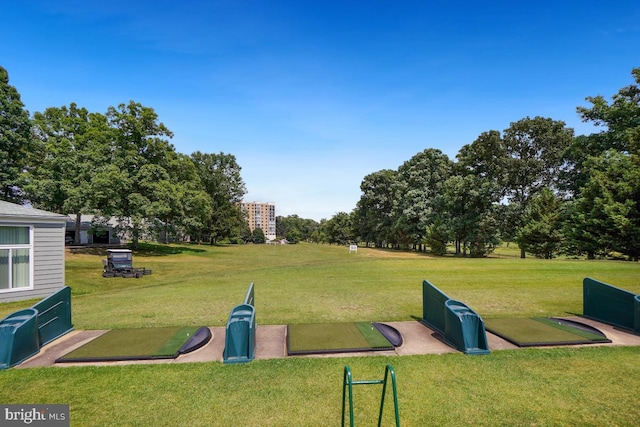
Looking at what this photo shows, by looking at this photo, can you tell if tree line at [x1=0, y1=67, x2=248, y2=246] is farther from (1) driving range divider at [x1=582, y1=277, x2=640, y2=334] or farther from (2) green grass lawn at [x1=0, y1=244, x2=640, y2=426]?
(1) driving range divider at [x1=582, y1=277, x2=640, y2=334]

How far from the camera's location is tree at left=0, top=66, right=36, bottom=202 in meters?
29.4

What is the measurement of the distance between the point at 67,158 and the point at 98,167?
11.1 feet

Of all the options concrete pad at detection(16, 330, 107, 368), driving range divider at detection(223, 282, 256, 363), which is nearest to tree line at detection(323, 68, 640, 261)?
driving range divider at detection(223, 282, 256, 363)

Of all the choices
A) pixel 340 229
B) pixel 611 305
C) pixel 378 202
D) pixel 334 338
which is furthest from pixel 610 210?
pixel 340 229

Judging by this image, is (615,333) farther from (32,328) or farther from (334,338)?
(32,328)

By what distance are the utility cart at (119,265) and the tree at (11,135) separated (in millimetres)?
18714

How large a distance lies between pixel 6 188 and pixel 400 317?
39816 millimetres

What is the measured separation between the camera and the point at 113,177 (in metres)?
33.4

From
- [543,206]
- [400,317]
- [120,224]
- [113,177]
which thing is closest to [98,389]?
[400,317]

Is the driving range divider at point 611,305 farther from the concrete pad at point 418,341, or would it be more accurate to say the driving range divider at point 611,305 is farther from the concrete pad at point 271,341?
the concrete pad at point 271,341

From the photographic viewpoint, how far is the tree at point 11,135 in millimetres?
29391

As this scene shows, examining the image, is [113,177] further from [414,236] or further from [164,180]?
[414,236]

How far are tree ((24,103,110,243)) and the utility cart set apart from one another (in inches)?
600

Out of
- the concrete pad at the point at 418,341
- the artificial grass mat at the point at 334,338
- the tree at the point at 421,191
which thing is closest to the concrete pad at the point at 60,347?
the artificial grass mat at the point at 334,338
